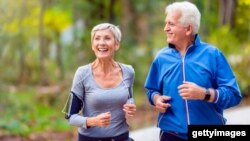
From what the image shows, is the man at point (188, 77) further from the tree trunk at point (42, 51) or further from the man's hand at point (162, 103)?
the tree trunk at point (42, 51)

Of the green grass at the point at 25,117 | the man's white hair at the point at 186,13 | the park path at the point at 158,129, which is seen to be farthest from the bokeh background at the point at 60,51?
the man's white hair at the point at 186,13

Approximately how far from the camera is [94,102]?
3.16m

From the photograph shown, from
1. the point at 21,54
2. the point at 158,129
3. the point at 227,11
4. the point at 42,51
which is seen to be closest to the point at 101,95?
the point at 158,129

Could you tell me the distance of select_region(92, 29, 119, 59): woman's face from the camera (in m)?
3.17

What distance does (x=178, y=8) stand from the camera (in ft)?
10.5

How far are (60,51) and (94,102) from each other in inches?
512

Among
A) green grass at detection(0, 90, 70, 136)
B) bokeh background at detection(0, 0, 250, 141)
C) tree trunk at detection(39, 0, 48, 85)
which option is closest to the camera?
green grass at detection(0, 90, 70, 136)

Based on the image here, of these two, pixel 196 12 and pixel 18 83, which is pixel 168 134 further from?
pixel 18 83

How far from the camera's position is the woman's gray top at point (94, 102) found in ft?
10.4

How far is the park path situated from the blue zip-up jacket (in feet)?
12.4

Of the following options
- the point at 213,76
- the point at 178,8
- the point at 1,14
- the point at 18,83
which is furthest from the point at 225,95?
the point at 18,83

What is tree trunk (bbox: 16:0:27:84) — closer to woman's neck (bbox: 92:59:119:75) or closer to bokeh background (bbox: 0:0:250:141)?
bokeh background (bbox: 0:0:250:141)

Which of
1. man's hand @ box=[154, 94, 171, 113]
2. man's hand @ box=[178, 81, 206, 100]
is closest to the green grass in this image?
man's hand @ box=[154, 94, 171, 113]

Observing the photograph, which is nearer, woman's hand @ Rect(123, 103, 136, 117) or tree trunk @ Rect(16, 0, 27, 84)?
woman's hand @ Rect(123, 103, 136, 117)
